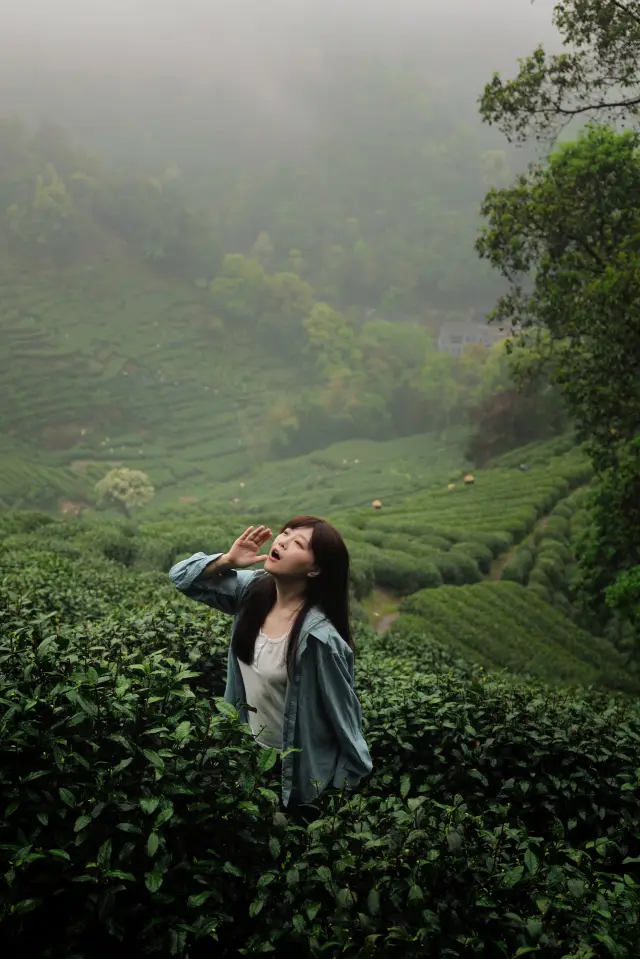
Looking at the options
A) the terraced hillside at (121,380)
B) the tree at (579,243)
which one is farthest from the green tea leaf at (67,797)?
the terraced hillside at (121,380)

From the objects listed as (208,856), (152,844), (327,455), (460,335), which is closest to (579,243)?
(208,856)

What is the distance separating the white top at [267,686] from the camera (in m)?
2.96

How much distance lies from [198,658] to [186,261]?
176 ft

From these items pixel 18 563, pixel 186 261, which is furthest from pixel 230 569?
pixel 186 261

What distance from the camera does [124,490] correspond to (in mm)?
34000

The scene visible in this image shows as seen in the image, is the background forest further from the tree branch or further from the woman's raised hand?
the woman's raised hand

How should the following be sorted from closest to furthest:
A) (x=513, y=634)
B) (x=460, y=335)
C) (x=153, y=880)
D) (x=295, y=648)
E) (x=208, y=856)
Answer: (x=153, y=880) → (x=208, y=856) → (x=295, y=648) → (x=513, y=634) → (x=460, y=335)

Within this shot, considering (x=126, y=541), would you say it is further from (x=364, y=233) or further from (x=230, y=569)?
(x=364, y=233)

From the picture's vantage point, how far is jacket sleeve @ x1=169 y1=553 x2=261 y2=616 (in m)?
3.16

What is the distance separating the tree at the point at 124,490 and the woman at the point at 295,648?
31360mm

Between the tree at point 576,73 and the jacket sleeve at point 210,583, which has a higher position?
the tree at point 576,73

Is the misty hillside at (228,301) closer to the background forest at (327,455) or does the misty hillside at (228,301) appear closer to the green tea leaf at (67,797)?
the background forest at (327,455)

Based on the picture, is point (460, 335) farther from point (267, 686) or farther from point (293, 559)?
point (267, 686)

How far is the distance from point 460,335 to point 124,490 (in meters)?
28.6
